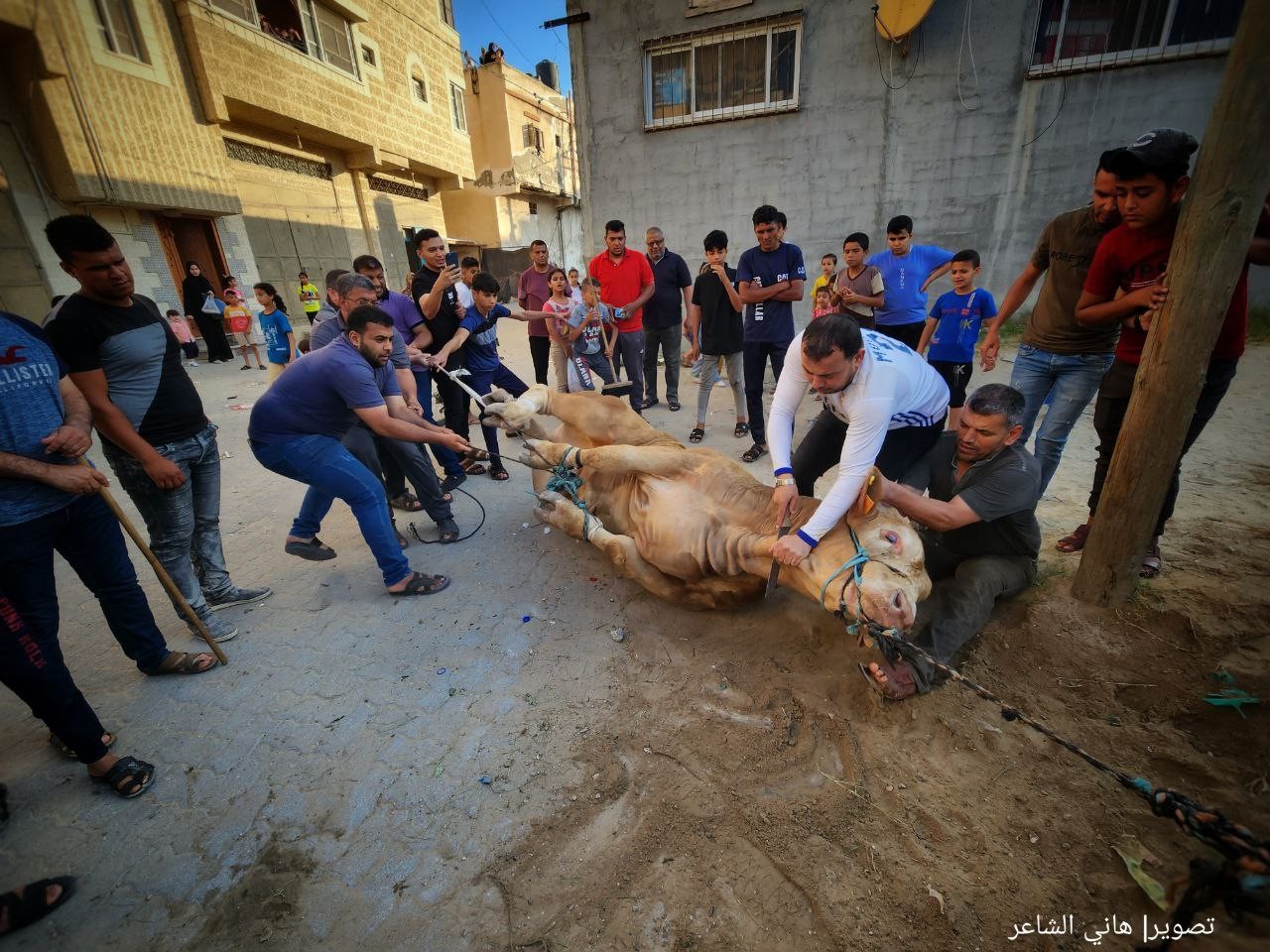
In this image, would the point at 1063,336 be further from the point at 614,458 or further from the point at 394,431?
the point at 394,431

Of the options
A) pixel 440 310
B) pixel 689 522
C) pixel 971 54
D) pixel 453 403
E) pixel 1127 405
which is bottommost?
pixel 689 522

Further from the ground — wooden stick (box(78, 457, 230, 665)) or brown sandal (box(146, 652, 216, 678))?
wooden stick (box(78, 457, 230, 665))

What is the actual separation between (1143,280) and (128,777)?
531 cm

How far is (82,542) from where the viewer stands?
2.43 meters

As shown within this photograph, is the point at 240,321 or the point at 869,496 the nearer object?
the point at 869,496

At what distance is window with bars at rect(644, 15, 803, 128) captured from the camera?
8.88m

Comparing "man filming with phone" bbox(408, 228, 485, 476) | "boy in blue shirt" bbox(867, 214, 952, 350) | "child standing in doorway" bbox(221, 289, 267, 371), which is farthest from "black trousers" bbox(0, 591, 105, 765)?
"child standing in doorway" bbox(221, 289, 267, 371)

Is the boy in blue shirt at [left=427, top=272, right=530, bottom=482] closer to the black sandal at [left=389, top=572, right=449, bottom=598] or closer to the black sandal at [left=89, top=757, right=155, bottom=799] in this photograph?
the black sandal at [left=389, top=572, right=449, bottom=598]

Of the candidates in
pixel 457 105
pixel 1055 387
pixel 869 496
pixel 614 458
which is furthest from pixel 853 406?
pixel 457 105

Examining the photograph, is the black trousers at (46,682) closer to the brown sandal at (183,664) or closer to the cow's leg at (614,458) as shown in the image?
the brown sandal at (183,664)

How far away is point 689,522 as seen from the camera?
3182 mm

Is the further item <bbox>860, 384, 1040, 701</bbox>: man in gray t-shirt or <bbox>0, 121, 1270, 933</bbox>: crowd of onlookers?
<bbox>860, 384, 1040, 701</bbox>: man in gray t-shirt

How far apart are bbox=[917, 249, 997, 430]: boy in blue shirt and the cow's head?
101 inches

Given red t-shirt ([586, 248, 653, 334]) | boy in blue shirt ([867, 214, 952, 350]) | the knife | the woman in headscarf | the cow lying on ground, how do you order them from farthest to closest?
the woman in headscarf < red t-shirt ([586, 248, 653, 334]) < boy in blue shirt ([867, 214, 952, 350]) < the knife < the cow lying on ground
